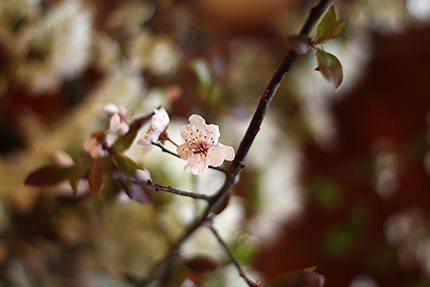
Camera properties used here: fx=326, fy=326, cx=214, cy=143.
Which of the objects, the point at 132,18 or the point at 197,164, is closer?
→ the point at 197,164

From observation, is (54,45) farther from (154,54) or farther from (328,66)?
(328,66)

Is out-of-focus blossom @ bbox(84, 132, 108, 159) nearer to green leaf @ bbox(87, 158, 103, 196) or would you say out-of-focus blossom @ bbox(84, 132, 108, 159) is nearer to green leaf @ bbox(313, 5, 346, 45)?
green leaf @ bbox(87, 158, 103, 196)

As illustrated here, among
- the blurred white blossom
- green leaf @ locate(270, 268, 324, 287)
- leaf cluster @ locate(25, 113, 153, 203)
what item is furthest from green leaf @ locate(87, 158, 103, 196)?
the blurred white blossom

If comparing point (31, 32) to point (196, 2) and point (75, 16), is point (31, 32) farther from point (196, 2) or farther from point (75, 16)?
point (196, 2)

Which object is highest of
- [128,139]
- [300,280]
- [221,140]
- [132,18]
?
[132,18]

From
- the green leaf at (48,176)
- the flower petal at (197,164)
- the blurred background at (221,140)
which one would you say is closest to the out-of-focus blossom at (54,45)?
the blurred background at (221,140)

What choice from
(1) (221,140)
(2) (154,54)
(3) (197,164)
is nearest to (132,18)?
(2) (154,54)

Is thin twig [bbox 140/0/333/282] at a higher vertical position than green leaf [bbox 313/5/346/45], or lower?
lower
